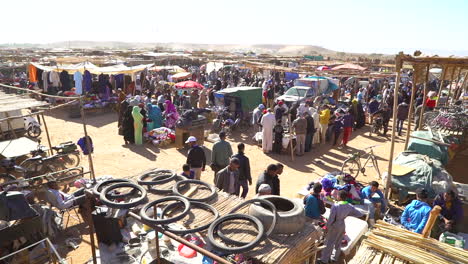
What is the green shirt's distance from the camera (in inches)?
289

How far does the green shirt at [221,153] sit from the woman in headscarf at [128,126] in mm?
5495

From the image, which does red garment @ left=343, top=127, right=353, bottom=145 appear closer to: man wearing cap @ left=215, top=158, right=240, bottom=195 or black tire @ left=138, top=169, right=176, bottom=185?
man wearing cap @ left=215, top=158, right=240, bottom=195

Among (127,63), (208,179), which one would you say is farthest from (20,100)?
(127,63)

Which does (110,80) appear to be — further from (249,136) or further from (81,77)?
(249,136)

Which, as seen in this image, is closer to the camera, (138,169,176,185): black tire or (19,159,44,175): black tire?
(138,169,176,185): black tire

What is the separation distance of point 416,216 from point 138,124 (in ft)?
31.1

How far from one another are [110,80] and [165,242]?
17.3 m

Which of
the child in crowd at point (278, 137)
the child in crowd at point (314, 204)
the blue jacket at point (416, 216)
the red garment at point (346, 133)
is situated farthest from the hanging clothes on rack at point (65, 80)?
the blue jacket at point (416, 216)

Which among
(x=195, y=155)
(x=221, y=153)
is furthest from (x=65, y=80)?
(x=221, y=153)

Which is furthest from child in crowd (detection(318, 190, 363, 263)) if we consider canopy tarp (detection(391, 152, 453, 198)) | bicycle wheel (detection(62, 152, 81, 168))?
bicycle wheel (detection(62, 152, 81, 168))

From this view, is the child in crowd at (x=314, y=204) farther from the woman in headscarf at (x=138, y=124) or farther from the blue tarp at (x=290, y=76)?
the blue tarp at (x=290, y=76)

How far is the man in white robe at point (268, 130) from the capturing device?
35.5 ft

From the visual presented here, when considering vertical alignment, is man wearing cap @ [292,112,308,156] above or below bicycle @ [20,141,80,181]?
above

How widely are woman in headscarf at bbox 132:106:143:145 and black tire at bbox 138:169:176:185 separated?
6825 mm
